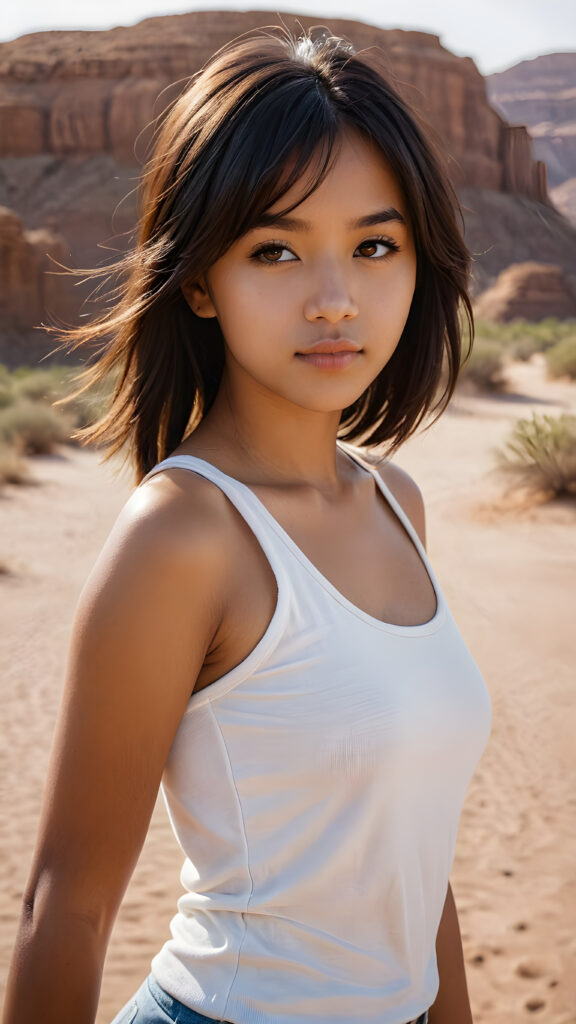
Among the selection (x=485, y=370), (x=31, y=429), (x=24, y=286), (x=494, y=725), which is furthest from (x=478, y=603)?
(x=24, y=286)

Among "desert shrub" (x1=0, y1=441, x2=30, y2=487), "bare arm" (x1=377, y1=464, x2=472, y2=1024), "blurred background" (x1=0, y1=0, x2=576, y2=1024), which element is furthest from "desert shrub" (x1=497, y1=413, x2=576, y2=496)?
"bare arm" (x1=377, y1=464, x2=472, y2=1024)

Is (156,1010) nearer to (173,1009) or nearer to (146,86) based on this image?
(173,1009)

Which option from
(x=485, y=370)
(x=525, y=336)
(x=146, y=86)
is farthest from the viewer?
(x=146, y=86)

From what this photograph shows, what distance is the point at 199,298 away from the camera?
4.53 ft

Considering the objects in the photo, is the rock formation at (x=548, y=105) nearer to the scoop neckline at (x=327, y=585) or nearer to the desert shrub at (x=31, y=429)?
the desert shrub at (x=31, y=429)

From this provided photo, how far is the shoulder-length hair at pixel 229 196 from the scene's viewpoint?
123cm

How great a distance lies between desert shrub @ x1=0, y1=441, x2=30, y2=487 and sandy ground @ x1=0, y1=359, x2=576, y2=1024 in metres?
0.33

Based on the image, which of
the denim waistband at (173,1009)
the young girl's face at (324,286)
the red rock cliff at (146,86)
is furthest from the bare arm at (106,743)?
the red rock cliff at (146,86)

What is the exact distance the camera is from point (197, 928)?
Answer: 3.88 ft

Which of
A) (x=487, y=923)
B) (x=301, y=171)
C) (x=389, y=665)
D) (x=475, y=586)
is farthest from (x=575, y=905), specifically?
(x=475, y=586)

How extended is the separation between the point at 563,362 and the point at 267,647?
65.8 ft

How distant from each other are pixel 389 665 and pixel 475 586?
21.7ft

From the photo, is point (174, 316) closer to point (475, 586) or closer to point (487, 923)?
point (487, 923)

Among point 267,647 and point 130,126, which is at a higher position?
point 267,647
